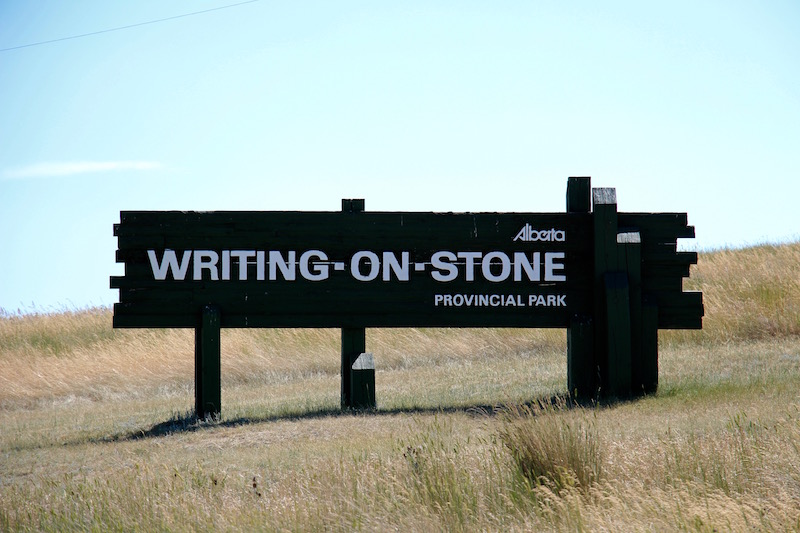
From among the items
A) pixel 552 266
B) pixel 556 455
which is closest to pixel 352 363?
pixel 552 266

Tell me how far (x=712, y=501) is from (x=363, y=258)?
7.21 meters

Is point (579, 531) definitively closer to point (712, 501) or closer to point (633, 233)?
point (712, 501)

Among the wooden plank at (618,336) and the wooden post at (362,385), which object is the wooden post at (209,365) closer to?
the wooden post at (362,385)

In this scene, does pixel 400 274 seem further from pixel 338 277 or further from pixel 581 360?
pixel 581 360

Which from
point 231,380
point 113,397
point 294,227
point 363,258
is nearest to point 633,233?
point 363,258

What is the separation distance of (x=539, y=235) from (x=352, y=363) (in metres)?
3.41

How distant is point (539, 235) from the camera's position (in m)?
12.6

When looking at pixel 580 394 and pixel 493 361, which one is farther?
pixel 493 361

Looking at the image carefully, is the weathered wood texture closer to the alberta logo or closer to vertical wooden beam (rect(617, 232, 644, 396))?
the alberta logo

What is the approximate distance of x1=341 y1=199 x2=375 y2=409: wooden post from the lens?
12125mm

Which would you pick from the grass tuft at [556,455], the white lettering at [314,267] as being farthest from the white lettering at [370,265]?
the grass tuft at [556,455]

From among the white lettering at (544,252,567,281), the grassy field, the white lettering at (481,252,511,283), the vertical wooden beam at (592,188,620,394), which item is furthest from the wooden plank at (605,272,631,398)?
the white lettering at (481,252,511,283)

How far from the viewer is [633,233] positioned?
1229cm

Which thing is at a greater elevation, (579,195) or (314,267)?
(579,195)
